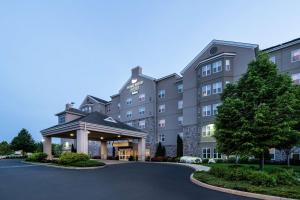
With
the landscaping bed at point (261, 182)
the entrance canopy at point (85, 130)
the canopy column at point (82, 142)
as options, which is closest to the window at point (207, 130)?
the entrance canopy at point (85, 130)

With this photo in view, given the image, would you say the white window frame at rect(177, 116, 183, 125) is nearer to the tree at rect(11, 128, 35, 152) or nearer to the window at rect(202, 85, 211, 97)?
the window at rect(202, 85, 211, 97)

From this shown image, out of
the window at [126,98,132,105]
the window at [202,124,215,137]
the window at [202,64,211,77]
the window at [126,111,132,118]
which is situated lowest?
the window at [202,124,215,137]

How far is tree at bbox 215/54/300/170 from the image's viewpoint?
13203 millimetres

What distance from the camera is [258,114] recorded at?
1283 cm

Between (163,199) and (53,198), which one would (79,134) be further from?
(163,199)

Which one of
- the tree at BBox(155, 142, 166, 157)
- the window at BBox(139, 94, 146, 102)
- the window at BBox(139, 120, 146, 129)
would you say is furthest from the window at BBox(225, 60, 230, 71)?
the window at BBox(139, 120, 146, 129)

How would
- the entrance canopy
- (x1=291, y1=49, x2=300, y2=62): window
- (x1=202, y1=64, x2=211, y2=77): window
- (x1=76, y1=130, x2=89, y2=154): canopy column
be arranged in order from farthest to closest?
(x1=202, y1=64, x2=211, y2=77): window, (x1=291, y1=49, x2=300, y2=62): window, the entrance canopy, (x1=76, y1=130, x2=89, y2=154): canopy column

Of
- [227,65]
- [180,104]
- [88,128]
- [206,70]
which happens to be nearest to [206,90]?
[206,70]

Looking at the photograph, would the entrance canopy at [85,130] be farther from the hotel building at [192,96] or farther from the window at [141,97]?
the window at [141,97]

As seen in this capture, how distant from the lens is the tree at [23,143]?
5562 centimetres

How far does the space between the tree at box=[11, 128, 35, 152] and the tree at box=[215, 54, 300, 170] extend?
53.1 meters

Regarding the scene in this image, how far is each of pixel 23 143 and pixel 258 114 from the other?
5614cm

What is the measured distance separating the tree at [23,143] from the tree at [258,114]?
2091 inches

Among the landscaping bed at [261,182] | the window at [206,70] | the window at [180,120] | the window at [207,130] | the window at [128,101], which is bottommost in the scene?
the landscaping bed at [261,182]
